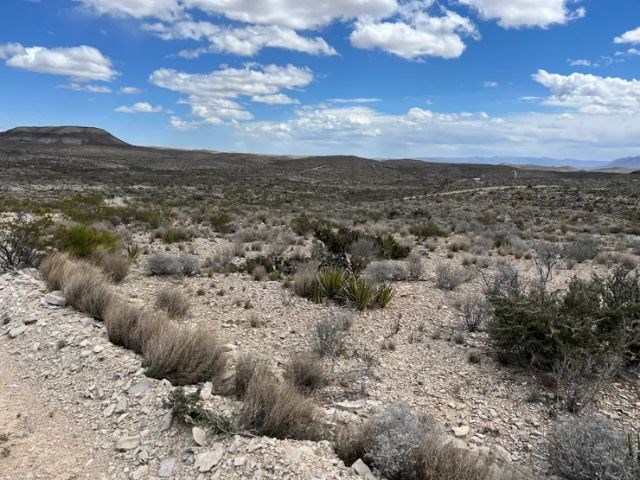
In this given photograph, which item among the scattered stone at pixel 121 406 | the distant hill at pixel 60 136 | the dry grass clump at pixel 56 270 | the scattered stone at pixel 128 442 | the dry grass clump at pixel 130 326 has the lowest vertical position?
the scattered stone at pixel 128 442

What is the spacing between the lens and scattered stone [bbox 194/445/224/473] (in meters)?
3.72

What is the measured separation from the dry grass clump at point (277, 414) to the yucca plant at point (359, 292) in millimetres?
4388

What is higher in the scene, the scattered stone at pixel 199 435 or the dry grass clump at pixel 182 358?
the dry grass clump at pixel 182 358

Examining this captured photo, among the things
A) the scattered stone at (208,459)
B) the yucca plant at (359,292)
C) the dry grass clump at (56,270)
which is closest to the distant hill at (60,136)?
the dry grass clump at (56,270)

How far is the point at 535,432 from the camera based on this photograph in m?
4.91

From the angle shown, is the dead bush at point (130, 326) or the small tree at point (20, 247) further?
the small tree at point (20, 247)

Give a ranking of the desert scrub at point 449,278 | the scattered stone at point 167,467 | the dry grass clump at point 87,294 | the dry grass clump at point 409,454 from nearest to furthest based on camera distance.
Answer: the dry grass clump at point 409,454
the scattered stone at point 167,467
the dry grass clump at point 87,294
the desert scrub at point 449,278

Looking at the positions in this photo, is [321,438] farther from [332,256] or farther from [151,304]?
[332,256]

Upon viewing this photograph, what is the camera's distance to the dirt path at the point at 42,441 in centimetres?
392

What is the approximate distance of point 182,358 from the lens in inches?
207

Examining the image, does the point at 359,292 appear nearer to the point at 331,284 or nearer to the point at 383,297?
the point at 383,297

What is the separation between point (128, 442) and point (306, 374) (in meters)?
2.09

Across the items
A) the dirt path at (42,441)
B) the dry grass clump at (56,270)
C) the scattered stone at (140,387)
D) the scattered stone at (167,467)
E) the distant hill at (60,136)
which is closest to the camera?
the scattered stone at (167,467)

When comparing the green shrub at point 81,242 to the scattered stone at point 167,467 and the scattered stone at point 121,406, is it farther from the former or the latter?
the scattered stone at point 167,467
